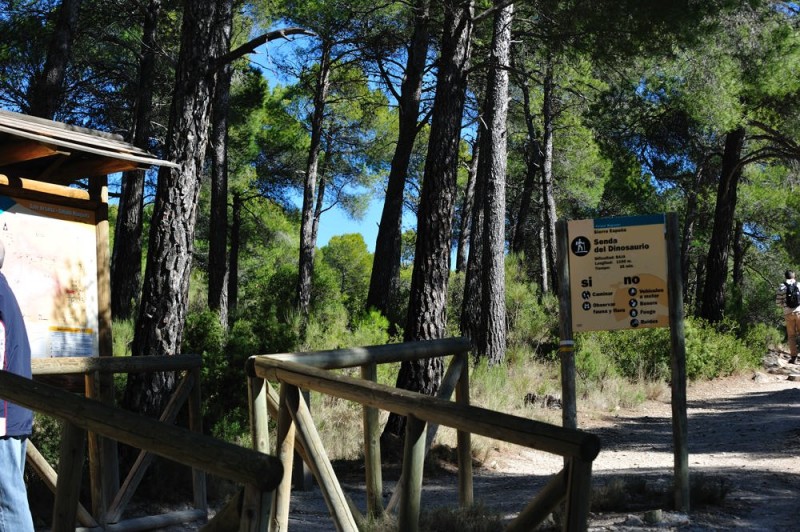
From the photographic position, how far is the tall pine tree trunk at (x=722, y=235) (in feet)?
71.9

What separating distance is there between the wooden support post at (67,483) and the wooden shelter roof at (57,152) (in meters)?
2.91

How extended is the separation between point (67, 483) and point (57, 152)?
3.07 m

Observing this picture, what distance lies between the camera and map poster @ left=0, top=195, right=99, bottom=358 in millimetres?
6070

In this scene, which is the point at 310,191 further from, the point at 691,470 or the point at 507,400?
the point at 691,470

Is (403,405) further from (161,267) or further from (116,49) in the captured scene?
(116,49)

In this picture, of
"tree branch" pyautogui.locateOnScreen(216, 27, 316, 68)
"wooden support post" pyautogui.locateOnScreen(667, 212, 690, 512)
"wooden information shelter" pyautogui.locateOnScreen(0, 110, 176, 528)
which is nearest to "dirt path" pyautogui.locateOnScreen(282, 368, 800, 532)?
"wooden support post" pyautogui.locateOnScreen(667, 212, 690, 512)

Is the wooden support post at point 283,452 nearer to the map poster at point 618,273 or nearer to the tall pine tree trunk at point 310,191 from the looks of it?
the map poster at point 618,273

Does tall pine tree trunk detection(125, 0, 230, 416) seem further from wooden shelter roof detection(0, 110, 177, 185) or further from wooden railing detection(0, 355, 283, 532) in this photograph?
wooden railing detection(0, 355, 283, 532)

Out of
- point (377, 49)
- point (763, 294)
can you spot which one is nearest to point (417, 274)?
point (377, 49)

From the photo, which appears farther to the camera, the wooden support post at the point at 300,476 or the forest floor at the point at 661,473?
the wooden support post at the point at 300,476

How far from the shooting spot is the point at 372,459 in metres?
5.60

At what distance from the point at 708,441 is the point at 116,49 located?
53.1 ft

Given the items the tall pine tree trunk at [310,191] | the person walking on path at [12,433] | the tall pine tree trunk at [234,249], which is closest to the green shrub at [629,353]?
the tall pine tree trunk at [310,191]

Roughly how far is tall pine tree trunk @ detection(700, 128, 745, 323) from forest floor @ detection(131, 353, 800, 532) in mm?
6417
